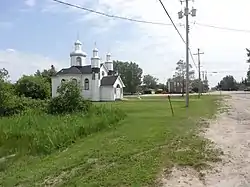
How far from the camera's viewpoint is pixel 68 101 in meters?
30.2

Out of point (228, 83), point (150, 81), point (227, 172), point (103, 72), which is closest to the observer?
point (227, 172)

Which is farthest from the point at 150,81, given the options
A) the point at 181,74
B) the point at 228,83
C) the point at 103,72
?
the point at 103,72

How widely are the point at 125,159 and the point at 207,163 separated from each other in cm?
A: 218

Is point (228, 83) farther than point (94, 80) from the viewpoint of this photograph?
Yes

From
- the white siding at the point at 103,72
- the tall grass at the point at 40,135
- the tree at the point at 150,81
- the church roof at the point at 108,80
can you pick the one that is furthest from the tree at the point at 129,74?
the tall grass at the point at 40,135

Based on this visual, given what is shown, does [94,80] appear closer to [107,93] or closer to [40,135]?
[107,93]

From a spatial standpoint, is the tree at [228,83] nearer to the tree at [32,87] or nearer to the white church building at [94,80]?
the white church building at [94,80]

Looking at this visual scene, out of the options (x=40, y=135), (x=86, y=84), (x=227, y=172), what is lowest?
(x=227, y=172)

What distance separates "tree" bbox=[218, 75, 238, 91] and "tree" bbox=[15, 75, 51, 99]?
104 meters

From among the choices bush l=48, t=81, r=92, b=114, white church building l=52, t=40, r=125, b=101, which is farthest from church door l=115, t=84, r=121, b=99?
bush l=48, t=81, r=92, b=114

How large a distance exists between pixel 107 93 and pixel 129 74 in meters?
53.8

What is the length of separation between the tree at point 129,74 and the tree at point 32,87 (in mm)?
61602

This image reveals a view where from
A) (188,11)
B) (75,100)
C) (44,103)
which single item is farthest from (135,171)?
(188,11)

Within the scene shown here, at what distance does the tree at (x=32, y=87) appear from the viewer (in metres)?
66.2
